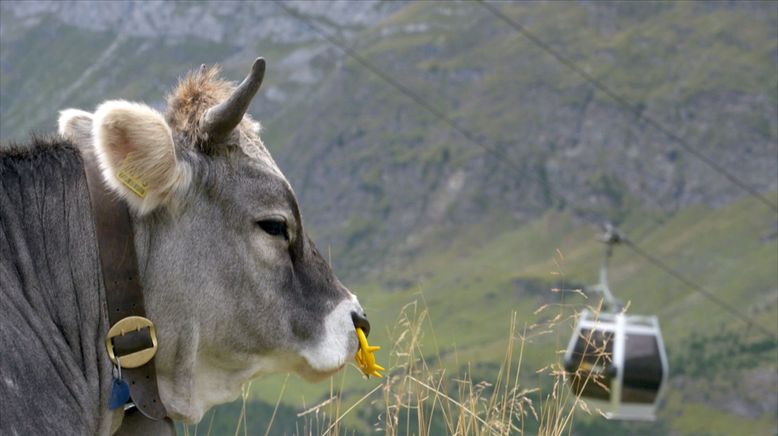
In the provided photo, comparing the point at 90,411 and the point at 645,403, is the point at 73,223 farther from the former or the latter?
the point at 645,403

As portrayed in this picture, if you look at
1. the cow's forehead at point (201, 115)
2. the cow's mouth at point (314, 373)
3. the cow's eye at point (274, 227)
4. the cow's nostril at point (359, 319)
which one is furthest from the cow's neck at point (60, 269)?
the cow's nostril at point (359, 319)

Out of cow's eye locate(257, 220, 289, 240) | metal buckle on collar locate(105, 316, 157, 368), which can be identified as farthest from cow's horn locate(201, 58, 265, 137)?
metal buckle on collar locate(105, 316, 157, 368)

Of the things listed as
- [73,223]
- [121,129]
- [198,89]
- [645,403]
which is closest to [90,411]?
Answer: [73,223]

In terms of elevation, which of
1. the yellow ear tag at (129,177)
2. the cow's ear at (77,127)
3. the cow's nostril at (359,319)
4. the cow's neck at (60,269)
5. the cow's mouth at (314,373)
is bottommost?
the cow's mouth at (314,373)

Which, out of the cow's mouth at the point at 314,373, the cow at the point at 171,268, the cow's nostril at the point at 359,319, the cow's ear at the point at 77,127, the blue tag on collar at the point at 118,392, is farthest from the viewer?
the cow's nostril at the point at 359,319

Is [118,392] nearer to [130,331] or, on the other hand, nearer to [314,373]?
[130,331]

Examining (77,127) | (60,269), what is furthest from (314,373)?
(77,127)

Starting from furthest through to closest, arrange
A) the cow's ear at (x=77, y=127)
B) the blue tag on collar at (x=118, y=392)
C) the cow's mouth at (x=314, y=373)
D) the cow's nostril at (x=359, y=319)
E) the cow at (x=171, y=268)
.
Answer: the cow's nostril at (x=359, y=319) → the cow's mouth at (x=314, y=373) → the cow's ear at (x=77, y=127) → the blue tag on collar at (x=118, y=392) → the cow at (x=171, y=268)

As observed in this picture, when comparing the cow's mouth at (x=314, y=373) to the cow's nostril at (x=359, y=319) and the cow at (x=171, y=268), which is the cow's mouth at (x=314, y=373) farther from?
the cow's nostril at (x=359, y=319)

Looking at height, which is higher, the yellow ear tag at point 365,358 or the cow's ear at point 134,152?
the cow's ear at point 134,152

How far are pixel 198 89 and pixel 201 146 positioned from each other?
1.23 ft

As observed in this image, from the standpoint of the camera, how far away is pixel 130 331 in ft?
16.1

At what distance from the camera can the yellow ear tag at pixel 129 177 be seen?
485 cm

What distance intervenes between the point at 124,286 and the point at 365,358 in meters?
1.15
